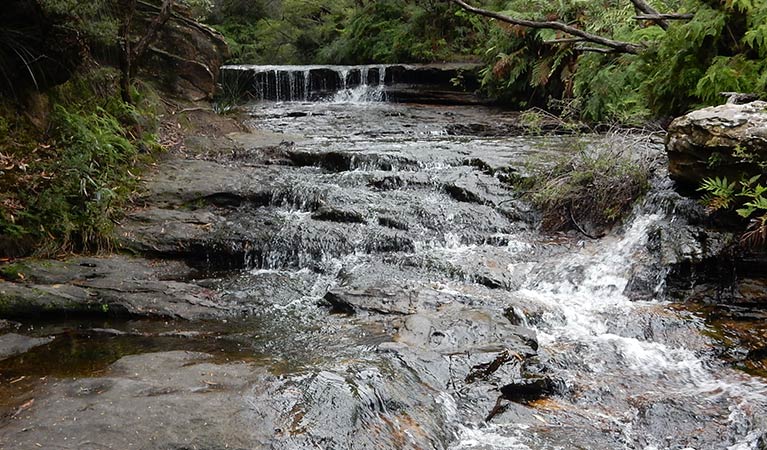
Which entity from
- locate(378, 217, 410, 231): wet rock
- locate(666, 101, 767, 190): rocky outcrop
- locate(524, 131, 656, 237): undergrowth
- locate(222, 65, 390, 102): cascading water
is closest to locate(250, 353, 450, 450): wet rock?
locate(378, 217, 410, 231): wet rock

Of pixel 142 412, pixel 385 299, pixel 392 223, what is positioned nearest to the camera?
pixel 142 412

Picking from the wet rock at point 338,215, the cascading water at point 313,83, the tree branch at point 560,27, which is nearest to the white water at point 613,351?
the wet rock at point 338,215

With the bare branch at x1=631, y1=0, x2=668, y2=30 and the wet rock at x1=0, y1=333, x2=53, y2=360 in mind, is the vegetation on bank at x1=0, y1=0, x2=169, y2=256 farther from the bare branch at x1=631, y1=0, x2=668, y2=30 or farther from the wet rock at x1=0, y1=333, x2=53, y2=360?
the bare branch at x1=631, y1=0, x2=668, y2=30

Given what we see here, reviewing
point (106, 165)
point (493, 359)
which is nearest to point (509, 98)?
point (106, 165)

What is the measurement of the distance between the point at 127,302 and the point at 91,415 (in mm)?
2102

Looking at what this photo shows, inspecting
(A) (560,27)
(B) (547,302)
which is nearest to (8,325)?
(B) (547,302)

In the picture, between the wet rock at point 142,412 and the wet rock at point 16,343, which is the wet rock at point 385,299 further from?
the wet rock at point 16,343

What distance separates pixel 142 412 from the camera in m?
3.03

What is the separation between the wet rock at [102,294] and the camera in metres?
4.62

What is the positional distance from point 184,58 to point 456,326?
9.43m

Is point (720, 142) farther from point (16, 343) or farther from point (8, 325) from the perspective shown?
point (8, 325)

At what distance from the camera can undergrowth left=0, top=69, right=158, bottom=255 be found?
215 inches

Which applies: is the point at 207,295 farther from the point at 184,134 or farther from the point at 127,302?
the point at 184,134

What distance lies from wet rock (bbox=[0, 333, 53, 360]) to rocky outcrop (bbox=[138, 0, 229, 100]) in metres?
7.95
